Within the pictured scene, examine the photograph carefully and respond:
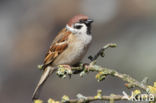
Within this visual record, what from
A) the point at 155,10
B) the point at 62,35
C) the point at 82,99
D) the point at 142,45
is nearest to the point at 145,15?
the point at 155,10

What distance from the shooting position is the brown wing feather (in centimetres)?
398

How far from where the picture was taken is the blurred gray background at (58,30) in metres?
7.10

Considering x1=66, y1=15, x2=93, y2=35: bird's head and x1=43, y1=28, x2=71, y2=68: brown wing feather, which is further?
x1=43, y1=28, x2=71, y2=68: brown wing feather

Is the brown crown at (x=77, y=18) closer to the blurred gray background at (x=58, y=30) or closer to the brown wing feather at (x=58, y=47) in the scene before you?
the brown wing feather at (x=58, y=47)

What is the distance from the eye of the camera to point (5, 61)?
9133 mm

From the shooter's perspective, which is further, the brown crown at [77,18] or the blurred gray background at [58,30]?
the blurred gray background at [58,30]

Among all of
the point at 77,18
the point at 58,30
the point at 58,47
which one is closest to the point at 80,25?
the point at 77,18

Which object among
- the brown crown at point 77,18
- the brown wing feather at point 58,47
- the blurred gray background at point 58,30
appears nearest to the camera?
the brown crown at point 77,18

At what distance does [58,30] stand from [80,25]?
5.49 m

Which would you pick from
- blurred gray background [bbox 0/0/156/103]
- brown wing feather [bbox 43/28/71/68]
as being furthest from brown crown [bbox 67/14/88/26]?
blurred gray background [bbox 0/0/156/103]

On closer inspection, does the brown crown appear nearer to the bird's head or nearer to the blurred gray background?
the bird's head

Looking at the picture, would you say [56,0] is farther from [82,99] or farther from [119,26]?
[82,99]

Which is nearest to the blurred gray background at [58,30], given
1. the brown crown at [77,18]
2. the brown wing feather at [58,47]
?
the brown wing feather at [58,47]

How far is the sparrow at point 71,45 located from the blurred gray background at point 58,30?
2.31m
